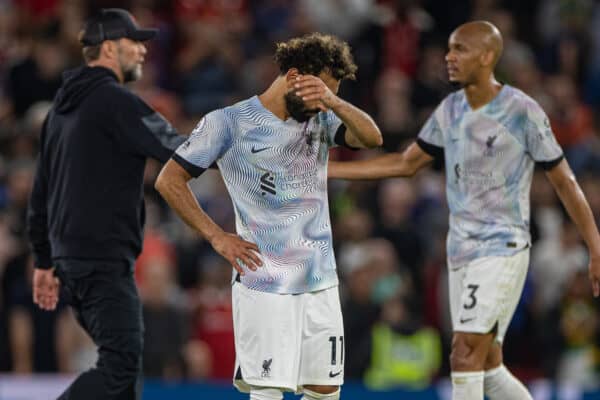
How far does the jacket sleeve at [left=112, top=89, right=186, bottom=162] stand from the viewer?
7.37m

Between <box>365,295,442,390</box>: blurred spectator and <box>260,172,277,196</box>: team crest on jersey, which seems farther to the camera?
<box>365,295,442,390</box>: blurred spectator

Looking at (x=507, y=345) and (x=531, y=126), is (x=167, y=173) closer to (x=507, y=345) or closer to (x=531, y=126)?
(x=531, y=126)

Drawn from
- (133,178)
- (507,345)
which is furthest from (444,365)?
(133,178)

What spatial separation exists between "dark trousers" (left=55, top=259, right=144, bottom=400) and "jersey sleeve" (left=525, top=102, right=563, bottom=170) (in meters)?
2.37

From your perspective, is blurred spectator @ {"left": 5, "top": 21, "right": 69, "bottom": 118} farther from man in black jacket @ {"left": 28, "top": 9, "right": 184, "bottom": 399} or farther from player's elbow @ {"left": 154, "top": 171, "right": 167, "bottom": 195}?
player's elbow @ {"left": 154, "top": 171, "right": 167, "bottom": 195}

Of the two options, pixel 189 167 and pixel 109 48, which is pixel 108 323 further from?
pixel 109 48

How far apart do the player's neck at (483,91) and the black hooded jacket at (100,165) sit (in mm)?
1733

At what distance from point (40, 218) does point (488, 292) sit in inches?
104

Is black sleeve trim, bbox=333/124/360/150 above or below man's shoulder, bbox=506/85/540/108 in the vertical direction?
below

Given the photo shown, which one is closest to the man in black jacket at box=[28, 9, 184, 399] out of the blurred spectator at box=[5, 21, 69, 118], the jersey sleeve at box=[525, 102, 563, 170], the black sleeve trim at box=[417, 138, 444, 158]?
the black sleeve trim at box=[417, 138, 444, 158]

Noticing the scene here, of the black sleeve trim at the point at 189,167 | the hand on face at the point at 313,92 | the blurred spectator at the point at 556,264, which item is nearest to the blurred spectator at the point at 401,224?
the blurred spectator at the point at 556,264

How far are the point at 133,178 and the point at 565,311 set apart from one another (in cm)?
526

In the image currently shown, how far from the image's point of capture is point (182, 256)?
12.4m

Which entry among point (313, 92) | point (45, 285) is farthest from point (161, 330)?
point (313, 92)
